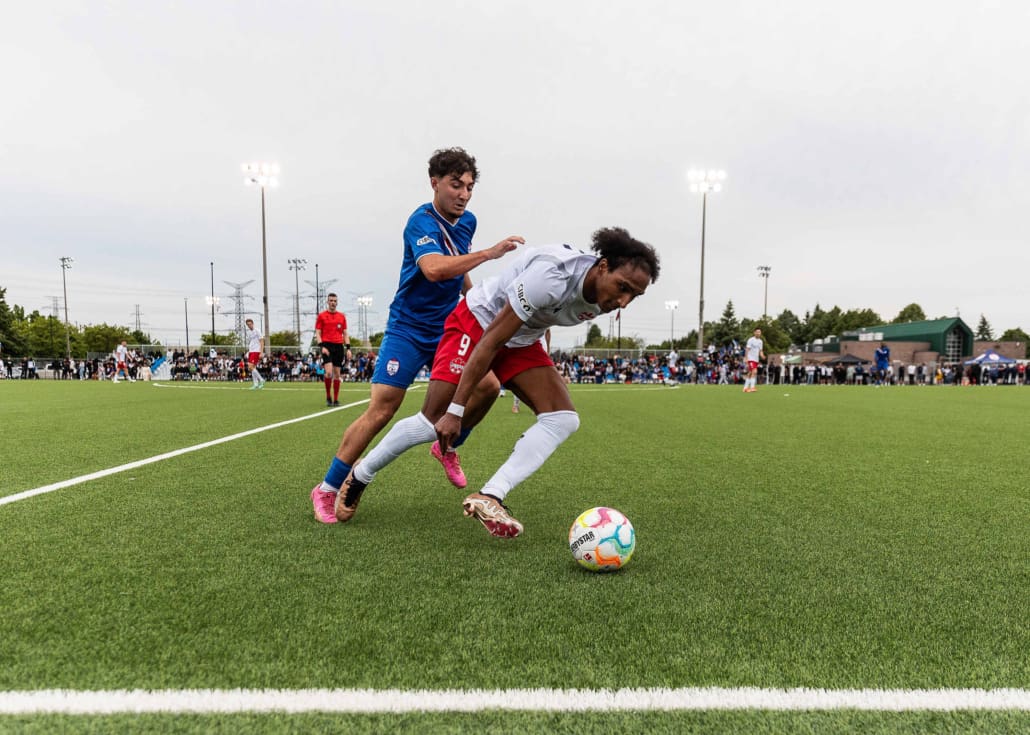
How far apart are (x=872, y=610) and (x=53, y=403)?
14.7 m

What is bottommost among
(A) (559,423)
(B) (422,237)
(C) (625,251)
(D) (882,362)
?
(D) (882,362)

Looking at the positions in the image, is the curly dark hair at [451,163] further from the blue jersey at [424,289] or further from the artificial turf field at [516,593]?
the artificial turf field at [516,593]

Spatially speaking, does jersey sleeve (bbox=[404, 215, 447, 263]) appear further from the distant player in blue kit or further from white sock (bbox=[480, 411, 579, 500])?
the distant player in blue kit

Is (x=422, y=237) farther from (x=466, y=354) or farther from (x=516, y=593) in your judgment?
(x=516, y=593)

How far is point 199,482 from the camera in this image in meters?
4.50

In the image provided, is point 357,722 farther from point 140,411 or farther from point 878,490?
point 140,411

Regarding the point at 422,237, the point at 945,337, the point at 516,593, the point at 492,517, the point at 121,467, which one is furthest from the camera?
the point at 945,337

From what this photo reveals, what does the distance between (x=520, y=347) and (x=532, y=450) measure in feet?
2.14

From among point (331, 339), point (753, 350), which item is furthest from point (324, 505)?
point (753, 350)

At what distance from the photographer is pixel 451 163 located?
12.4 ft

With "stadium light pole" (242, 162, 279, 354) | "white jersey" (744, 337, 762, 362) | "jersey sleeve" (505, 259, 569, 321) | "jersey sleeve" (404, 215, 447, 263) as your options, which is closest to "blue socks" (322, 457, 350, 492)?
"jersey sleeve" (404, 215, 447, 263)

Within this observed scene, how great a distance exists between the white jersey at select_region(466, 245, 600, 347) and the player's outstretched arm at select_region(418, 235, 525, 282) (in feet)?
0.51

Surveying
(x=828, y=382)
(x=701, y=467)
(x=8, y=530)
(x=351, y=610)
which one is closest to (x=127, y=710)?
(x=351, y=610)

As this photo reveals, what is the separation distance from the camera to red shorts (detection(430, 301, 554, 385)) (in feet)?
11.6
